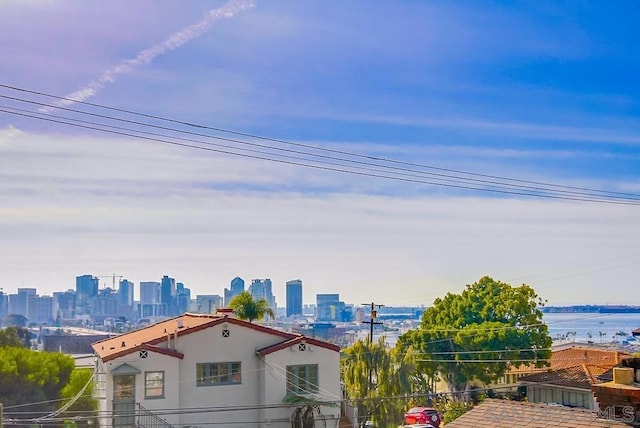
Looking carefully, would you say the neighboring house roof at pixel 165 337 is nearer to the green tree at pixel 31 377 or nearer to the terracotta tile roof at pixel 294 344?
the terracotta tile roof at pixel 294 344

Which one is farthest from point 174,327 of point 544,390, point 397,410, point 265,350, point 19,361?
point 544,390

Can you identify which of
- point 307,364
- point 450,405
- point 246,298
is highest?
point 246,298

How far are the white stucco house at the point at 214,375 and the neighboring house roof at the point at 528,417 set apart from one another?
2069 cm

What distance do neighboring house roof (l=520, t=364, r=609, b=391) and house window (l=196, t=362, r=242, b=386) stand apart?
22115mm

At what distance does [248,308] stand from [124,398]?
14152 millimetres

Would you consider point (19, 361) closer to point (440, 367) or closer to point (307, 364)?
point (307, 364)

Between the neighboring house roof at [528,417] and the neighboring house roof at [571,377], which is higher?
the neighboring house roof at [528,417]

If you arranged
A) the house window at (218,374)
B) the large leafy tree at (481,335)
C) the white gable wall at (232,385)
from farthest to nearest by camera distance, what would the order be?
the large leafy tree at (481,335) < the house window at (218,374) < the white gable wall at (232,385)

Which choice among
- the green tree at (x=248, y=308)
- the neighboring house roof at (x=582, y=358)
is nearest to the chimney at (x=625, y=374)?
the green tree at (x=248, y=308)

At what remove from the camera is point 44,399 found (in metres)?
43.6

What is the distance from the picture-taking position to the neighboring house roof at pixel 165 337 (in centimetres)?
3503

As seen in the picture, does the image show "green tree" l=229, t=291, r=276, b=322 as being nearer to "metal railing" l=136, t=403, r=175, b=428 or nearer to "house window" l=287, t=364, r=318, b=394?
"house window" l=287, t=364, r=318, b=394

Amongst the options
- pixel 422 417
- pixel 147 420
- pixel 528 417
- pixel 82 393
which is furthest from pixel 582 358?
pixel 528 417

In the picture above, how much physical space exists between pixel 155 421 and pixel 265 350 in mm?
6162
